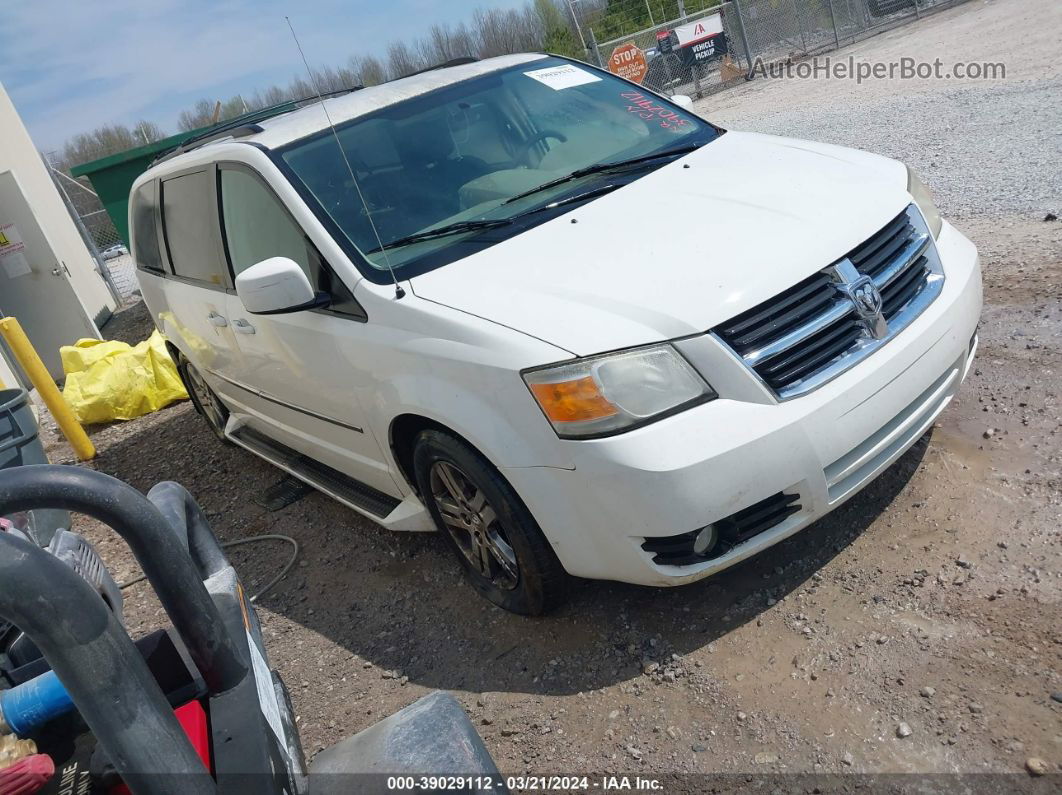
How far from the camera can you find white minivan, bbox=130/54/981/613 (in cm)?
259

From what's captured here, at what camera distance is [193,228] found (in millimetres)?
4703

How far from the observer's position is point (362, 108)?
157 inches

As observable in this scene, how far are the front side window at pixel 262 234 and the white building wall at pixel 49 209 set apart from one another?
8.88 meters

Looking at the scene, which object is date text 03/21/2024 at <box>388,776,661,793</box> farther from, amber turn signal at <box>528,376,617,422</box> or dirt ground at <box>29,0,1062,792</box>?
amber turn signal at <box>528,376,617,422</box>

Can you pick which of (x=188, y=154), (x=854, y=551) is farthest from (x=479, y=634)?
(x=188, y=154)

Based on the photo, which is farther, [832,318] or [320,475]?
[320,475]

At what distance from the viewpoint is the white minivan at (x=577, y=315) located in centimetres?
259

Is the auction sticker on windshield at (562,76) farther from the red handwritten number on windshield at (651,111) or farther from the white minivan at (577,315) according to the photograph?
the red handwritten number on windshield at (651,111)

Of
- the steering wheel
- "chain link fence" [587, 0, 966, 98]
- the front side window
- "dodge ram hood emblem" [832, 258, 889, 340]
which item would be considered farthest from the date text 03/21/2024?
"chain link fence" [587, 0, 966, 98]

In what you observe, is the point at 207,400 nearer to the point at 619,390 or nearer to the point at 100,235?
the point at 619,390

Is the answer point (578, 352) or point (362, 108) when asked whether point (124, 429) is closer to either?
point (362, 108)

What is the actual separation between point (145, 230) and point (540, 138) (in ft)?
10.4

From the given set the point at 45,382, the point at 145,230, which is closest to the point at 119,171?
the point at 45,382

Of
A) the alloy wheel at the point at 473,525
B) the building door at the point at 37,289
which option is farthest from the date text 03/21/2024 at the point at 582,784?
the building door at the point at 37,289
